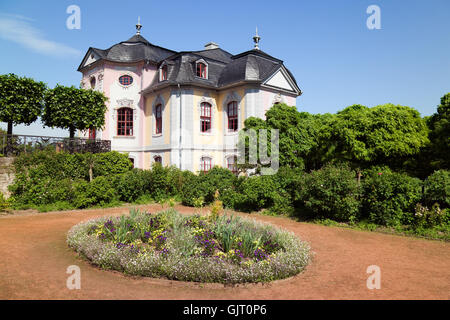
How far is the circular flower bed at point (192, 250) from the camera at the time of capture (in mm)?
4977

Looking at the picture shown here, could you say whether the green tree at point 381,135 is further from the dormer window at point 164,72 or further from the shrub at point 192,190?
the dormer window at point 164,72

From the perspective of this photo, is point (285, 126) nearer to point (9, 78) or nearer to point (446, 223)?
point (446, 223)

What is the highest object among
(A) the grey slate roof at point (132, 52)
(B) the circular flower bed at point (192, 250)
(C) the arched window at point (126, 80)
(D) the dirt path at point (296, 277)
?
(A) the grey slate roof at point (132, 52)

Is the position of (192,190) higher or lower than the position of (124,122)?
lower

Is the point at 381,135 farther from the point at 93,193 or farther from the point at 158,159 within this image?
the point at 158,159

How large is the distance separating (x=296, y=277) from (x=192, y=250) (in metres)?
1.97

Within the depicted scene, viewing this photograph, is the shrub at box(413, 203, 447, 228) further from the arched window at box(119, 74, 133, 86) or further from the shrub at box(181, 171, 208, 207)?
the arched window at box(119, 74, 133, 86)

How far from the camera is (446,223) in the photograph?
8445mm

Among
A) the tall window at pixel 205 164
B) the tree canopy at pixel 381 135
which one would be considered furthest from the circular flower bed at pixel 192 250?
the tall window at pixel 205 164

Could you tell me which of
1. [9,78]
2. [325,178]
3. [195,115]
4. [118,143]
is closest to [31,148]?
[9,78]

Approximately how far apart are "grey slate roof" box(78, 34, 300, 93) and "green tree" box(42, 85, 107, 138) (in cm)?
436

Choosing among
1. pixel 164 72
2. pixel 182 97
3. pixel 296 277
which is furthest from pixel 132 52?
pixel 296 277

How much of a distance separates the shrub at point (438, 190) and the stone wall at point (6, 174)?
1604cm

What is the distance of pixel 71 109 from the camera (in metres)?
18.1
